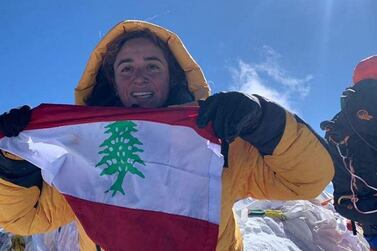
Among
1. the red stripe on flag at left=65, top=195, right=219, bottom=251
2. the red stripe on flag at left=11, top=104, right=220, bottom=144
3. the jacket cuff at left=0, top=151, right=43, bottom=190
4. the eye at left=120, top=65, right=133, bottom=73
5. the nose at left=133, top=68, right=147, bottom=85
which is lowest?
the red stripe on flag at left=65, top=195, right=219, bottom=251

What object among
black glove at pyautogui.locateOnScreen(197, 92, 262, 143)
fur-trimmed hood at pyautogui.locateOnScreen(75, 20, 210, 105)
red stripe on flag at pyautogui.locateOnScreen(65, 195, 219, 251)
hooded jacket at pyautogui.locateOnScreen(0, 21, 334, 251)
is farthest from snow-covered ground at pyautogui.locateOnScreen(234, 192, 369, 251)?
black glove at pyautogui.locateOnScreen(197, 92, 262, 143)

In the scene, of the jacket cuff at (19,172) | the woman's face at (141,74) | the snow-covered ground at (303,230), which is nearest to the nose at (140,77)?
the woman's face at (141,74)

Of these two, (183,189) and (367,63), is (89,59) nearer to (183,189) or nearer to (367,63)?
(183,189)

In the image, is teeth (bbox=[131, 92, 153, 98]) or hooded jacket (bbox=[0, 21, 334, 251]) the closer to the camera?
hooded jacket (bbox=[0, 21, 334, 251])

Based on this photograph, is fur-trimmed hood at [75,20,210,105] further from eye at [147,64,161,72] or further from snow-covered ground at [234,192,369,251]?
snow-covered ground at [234,192,369,251]

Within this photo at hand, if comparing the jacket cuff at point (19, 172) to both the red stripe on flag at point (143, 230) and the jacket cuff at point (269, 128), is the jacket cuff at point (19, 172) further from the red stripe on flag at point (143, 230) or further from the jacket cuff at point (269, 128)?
the jacket cuff at point (269, 128)
